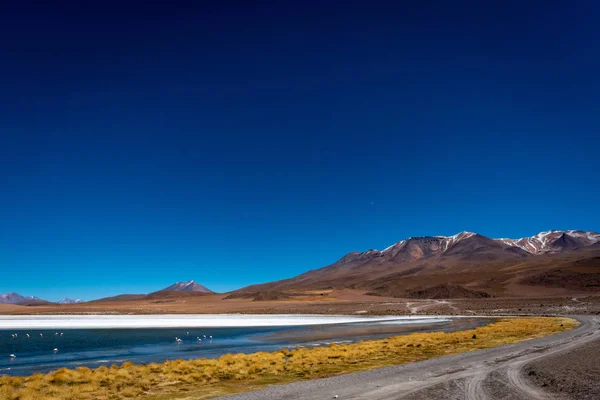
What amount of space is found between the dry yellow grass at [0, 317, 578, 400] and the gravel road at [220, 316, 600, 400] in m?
1.69

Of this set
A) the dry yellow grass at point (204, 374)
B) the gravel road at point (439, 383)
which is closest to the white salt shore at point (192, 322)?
the dry yellow grass at point (204, 374)

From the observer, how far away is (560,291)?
141500 mm

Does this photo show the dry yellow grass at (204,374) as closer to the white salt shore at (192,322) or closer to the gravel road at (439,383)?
the gravel road at (439,383)

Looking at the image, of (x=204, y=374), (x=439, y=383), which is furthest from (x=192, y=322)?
(x=439, y=383)

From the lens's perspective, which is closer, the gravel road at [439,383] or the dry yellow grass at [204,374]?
the gravel road at [439,383]

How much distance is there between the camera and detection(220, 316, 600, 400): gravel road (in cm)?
1473

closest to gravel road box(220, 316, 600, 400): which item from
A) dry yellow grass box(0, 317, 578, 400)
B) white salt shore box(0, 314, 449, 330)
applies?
dry yellow grass box(0, 317, 578, 400)

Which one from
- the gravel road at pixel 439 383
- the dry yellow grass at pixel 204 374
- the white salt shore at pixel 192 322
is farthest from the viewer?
the white salt shore at pixel 192 322

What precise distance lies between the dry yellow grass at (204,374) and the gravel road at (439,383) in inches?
66.5

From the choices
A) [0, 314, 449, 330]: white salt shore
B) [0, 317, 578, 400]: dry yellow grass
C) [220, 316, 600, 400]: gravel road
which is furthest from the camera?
[0, 314, 449, 330]: white salt shore

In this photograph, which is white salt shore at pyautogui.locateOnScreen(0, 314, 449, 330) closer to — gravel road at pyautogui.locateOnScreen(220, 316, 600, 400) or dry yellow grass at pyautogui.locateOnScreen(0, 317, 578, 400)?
dry yellow grass at pyautogui.locateOnScreen(0, 317, 578, 400)

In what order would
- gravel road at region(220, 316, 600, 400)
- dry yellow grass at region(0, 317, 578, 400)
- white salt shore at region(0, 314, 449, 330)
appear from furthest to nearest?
white salt shore at region(0, 314, 449, 330) → dry yellow grass at region(0, 317, 578, 400) → gravel road at region(220, 316, 600, 400)

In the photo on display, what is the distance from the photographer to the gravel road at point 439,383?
14.7m

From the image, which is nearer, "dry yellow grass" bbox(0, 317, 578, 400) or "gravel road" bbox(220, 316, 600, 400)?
"gravel road" bbox(220, 316, 600, 400)
